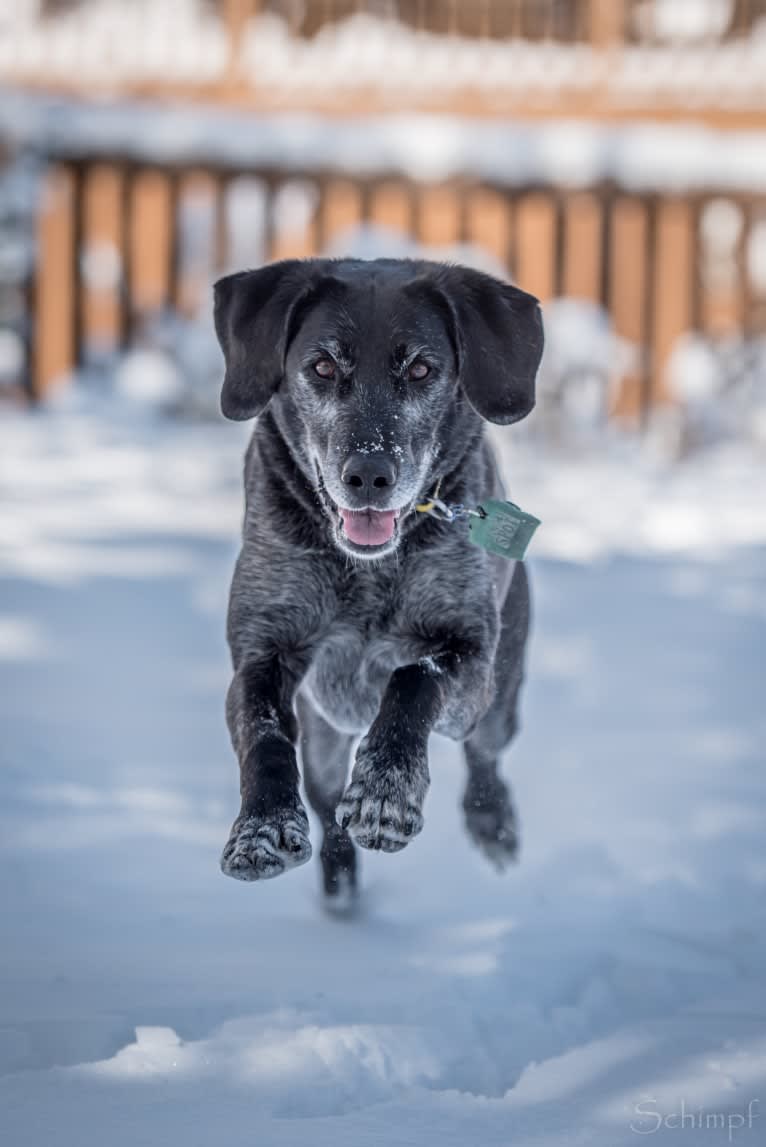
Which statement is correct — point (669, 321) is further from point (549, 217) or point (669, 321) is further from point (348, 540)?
point (348, 540)

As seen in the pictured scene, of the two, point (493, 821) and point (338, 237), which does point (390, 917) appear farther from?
point (338, 237)

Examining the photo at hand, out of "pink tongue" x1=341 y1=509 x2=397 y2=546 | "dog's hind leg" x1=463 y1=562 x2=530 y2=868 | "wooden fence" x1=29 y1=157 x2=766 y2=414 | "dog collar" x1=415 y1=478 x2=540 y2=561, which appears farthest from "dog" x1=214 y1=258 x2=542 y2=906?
"wooden fence" x1=29 y1=157 x2=766 y2=414

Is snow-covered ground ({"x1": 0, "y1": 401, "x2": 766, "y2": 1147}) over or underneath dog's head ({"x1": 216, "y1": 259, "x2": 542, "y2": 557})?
underneath

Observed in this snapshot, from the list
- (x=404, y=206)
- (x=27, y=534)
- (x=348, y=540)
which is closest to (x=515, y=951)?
(x=348, y=540)

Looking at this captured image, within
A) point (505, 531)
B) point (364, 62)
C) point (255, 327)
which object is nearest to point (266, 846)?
point (505, 531)

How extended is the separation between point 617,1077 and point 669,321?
8.92 meters

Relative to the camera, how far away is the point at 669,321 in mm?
10812

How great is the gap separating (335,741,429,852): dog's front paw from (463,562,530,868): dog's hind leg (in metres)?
0.91

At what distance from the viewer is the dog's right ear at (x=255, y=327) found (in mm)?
3178

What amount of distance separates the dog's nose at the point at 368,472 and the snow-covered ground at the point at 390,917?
1.00 m

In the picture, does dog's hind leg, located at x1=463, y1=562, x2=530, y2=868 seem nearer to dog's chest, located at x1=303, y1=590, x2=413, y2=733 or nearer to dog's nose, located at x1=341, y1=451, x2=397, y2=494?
dog's chest, located at x1=303, y1=590, x2=413, y2=733

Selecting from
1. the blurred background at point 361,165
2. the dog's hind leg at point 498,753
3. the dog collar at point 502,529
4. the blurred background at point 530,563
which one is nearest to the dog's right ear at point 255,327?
the dog collar at point 502,529

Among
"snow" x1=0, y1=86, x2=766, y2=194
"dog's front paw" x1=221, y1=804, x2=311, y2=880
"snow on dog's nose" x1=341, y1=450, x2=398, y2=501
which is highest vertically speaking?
"snow" x1=0, y1=86, x2=766, y2=194

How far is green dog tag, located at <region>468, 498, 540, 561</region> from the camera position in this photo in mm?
3178
